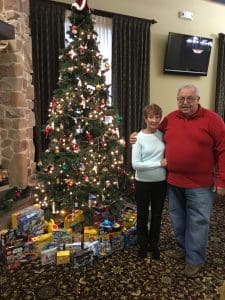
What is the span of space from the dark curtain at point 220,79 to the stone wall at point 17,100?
3643mm

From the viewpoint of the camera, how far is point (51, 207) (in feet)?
10.3

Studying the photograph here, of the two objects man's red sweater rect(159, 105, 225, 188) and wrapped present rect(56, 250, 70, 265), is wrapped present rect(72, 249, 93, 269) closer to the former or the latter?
wrapped present rect(56, 250, 70, 265)

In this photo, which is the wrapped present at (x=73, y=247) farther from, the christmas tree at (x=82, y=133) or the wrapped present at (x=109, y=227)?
the christmas tree at (x=82, y=133)

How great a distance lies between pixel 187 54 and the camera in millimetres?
4906

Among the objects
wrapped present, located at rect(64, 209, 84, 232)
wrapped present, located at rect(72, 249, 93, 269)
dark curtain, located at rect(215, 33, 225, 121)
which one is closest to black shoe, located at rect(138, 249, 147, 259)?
wrapped present, located at rect(72, 249, 93, 269)

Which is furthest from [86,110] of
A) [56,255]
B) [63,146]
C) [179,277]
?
[179,277]

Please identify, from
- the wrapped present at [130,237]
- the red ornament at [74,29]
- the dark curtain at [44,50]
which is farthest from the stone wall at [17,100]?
the wrapped present at [130,237]

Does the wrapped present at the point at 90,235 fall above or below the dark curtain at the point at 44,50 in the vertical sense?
below

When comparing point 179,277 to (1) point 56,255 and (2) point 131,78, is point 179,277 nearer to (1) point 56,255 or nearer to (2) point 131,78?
(1) point 56,255

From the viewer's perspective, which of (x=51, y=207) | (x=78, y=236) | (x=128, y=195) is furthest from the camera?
(x=128, y=195)

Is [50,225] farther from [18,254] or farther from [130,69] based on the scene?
[130,69]

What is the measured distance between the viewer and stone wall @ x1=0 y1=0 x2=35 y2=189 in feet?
11.0

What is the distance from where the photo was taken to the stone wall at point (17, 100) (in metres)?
3.36

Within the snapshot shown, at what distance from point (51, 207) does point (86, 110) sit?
1.09m
